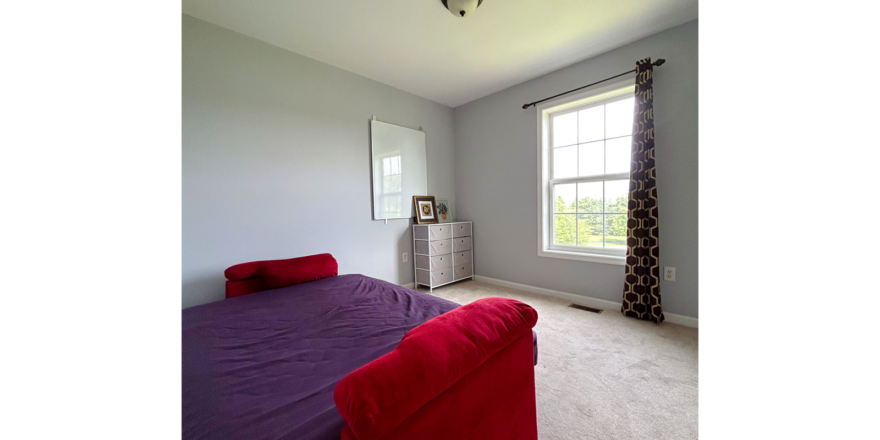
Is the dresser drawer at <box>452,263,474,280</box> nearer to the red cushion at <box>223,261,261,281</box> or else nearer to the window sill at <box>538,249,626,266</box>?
the window sill at <box>538,249,626,266</box>

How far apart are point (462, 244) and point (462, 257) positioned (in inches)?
7.3

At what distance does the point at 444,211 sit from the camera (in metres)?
4.21

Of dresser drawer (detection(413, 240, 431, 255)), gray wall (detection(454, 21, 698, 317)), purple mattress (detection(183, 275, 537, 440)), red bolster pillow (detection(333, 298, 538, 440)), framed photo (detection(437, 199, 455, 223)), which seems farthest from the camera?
framed photo (detection(437, 199, 455, 223))

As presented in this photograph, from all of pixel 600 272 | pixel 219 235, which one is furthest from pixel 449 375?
pixel 600 272

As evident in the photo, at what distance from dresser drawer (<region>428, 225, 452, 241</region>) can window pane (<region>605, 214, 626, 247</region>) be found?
6.12 feet

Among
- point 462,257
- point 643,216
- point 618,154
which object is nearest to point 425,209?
point 462,257

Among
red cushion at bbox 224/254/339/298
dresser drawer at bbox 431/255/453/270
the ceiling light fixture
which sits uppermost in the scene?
the ceiling light fixture

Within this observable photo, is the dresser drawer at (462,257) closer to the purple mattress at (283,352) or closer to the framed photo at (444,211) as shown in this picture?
the framed photo at (444,211)

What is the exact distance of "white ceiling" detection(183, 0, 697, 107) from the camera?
225 centimetres

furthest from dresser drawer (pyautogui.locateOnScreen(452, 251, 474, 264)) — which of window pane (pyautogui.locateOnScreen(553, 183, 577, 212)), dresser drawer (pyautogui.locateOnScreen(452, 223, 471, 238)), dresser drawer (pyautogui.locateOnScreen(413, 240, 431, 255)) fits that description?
window pane (pyautogui.locateOnScreen(553, 183, 577, 212))

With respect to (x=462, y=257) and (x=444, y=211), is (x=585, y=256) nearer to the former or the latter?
(x=462, y=257)

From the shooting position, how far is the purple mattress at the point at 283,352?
826 millimetres

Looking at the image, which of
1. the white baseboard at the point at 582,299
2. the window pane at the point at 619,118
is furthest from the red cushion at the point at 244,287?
the window pane at the point at 619,118
